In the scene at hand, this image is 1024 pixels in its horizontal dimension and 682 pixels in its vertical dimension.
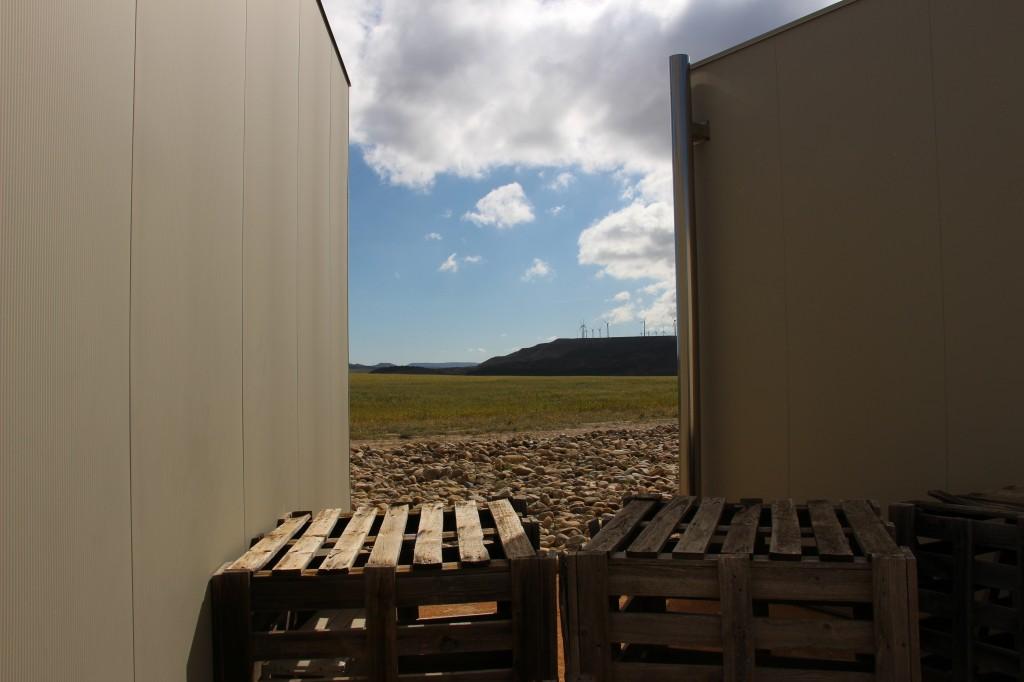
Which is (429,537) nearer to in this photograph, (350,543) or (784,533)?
(350,543)

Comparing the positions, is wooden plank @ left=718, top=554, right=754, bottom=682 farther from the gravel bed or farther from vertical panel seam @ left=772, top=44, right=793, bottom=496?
the gravel bed

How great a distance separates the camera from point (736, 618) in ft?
9.21

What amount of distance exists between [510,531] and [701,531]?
875 millimetres

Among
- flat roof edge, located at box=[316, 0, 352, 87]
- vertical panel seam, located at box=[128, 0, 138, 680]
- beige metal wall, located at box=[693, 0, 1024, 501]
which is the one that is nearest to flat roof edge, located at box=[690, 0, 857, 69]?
beige metal wall, located at box=[693, 0, 1024, 501]

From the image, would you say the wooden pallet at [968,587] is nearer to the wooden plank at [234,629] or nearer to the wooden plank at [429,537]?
the wooden plank at [429,537]

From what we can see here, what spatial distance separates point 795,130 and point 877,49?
802mm

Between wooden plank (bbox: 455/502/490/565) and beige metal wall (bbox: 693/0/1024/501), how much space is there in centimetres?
310

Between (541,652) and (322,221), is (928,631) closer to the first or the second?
(541,652)

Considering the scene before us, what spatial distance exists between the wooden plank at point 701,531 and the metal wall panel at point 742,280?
224 cm

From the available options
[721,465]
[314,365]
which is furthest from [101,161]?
[721,465]

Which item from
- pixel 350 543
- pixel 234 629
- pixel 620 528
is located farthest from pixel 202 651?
pixel 620 528

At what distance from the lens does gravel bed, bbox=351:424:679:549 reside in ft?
30.2

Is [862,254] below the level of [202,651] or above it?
above

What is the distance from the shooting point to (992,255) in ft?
15.8
